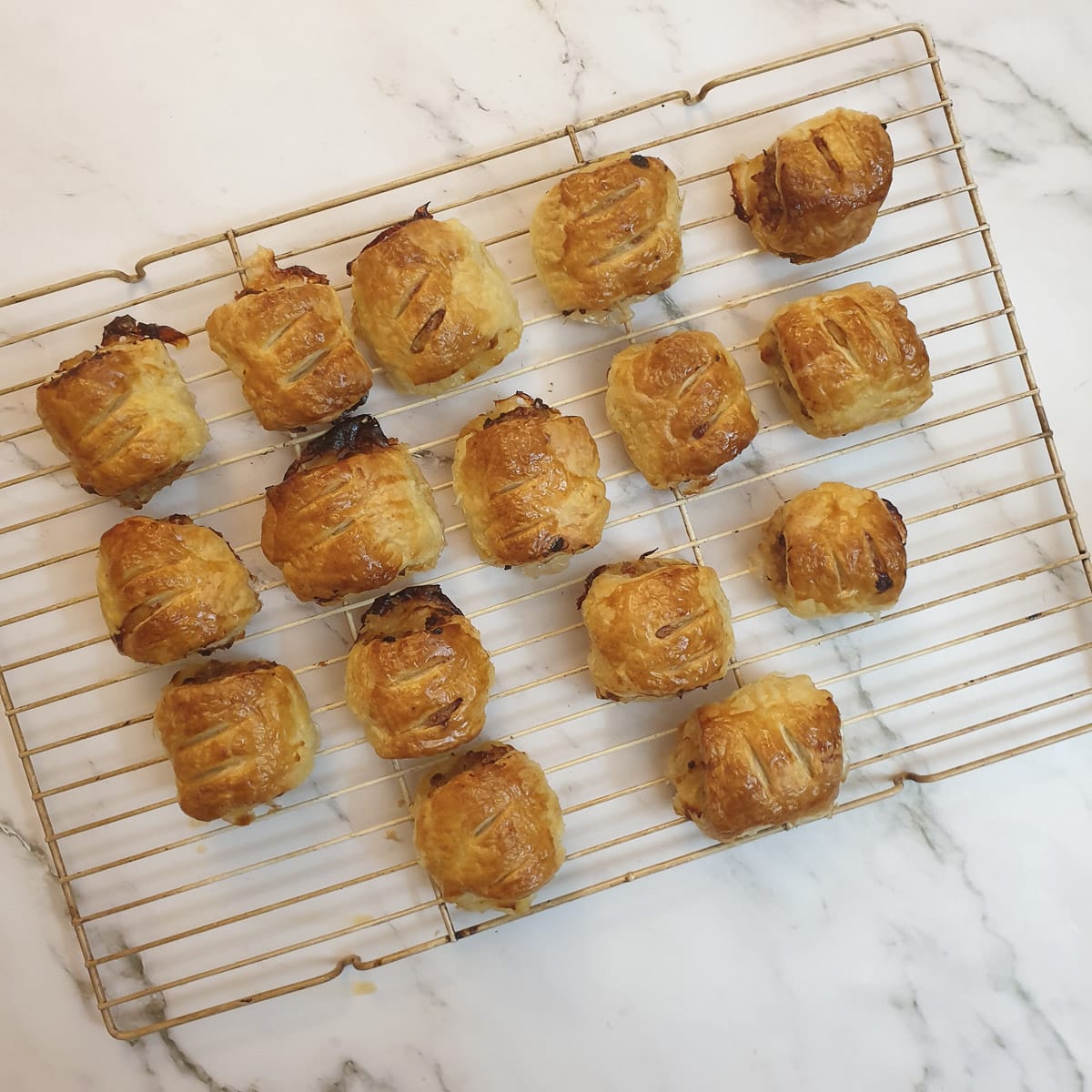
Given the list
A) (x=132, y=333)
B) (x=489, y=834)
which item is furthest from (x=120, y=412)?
(x=489, y=834)

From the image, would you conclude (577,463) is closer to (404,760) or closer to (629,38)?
(404,760)

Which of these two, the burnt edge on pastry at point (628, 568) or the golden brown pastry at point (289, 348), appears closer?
the golden brown pastry at point (289, 348)

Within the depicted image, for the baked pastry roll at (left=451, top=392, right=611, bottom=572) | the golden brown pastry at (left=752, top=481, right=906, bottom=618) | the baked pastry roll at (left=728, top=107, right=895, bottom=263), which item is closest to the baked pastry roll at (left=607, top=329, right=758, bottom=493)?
the baked pastry roll at (left=451, top=392, right=611, bottom=572)

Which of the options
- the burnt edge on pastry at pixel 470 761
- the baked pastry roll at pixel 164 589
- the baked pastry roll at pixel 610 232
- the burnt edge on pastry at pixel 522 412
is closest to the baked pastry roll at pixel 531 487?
the burnt edge on pastry at pixel 522 412

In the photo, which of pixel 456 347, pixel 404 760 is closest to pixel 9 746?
pixel 404 760

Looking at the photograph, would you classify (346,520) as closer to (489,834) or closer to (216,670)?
(216,670)

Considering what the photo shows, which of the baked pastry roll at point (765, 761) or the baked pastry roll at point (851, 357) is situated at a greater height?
the baked pastry roll at point (851, 357)

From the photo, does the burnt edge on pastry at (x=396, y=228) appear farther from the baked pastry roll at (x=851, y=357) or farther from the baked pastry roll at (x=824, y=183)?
the baked pastry roll at (x=851, y=357)
